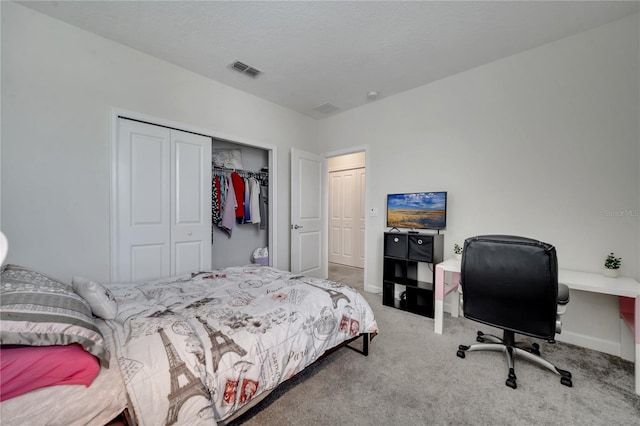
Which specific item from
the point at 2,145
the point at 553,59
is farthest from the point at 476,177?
the point at 2,145

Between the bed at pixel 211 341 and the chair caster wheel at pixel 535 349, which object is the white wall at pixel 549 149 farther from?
the bed at pixel 211 341

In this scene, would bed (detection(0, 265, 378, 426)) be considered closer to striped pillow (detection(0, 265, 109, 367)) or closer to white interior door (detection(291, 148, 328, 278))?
striped pillow (detection(0, 265, 109, 367))

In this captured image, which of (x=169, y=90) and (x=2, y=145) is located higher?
(x=169, y=90)

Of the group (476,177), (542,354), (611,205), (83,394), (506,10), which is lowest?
(542,354)

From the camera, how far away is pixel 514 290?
1748 millimetres

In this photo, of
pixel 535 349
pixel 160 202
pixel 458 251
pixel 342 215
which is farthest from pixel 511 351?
pixel 342 215

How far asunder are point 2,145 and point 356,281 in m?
4.22

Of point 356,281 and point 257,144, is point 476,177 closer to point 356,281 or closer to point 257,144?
point 356,281

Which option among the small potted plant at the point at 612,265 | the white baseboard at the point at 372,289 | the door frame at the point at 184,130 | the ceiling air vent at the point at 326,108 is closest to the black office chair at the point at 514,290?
the small potted plant at the point at 612,265

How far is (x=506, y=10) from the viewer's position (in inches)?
80.2

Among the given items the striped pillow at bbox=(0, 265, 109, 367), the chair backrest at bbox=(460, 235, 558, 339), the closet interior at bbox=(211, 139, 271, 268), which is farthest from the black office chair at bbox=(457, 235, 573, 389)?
the closet interior at bbox=(211, 139, 271, 268)

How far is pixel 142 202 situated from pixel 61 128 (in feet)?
2.78

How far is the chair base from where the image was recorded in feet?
5.71

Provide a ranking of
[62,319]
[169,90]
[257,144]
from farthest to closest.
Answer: [257,144]
[169,90]
[62,319]
